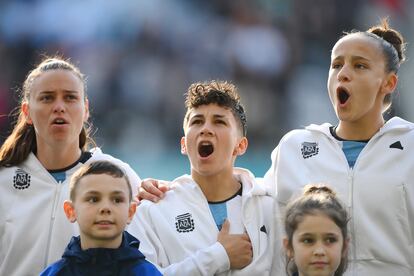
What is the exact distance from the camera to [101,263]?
3.81 metres

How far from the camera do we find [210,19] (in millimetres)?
10797

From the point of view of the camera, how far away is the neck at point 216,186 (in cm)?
452

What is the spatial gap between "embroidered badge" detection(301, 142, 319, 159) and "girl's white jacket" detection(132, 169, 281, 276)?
0.27 meters

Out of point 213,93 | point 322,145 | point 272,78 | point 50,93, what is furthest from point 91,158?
point 272,78

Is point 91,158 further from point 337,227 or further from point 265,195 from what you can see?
point 337,227

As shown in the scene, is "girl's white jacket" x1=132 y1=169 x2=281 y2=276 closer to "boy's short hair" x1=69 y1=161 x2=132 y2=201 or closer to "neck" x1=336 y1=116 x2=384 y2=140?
"boy's short hair" x1=69 y1=161 x2=132 y2=201

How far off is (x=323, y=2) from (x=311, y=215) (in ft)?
22.1

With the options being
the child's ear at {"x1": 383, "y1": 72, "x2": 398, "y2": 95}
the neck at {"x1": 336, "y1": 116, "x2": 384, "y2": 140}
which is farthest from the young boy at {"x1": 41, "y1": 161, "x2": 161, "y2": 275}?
the child's ear at {"x1": 383, "y1": 72, "x2": 398, "y2": 95}

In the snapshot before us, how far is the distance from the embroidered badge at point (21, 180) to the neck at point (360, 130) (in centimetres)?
157

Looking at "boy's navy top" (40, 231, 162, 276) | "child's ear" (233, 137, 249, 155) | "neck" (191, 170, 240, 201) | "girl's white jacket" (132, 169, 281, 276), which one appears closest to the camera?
"boy's navy top" (40, 231, 162, 276)

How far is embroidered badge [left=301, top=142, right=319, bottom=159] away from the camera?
14.9ft

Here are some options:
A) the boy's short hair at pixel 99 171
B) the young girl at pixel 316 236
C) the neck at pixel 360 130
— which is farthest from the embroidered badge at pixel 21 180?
the neck at pixel 360 130

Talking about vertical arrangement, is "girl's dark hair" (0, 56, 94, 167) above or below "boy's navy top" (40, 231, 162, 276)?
above

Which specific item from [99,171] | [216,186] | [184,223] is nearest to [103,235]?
[99,171]
